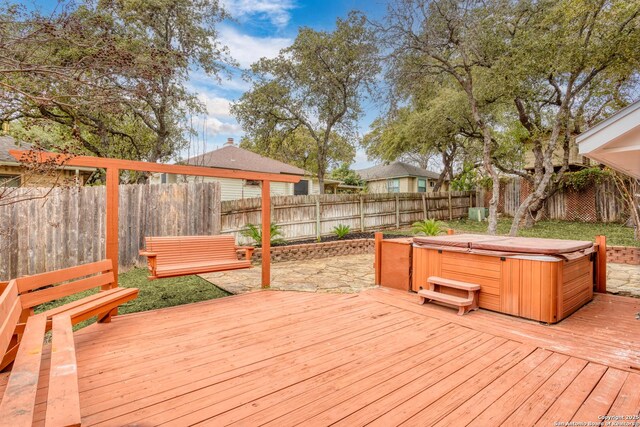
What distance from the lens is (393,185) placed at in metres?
23.9

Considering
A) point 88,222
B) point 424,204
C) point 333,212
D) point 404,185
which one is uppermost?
point 404,185

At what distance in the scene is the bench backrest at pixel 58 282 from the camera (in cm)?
249

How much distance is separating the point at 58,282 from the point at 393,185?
22.6m

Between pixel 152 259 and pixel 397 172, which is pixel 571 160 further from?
pixel 152 259

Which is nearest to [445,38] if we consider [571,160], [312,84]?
[312,84]

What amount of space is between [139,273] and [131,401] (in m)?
4.64

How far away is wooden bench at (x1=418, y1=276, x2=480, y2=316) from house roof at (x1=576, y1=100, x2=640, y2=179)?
204 cm

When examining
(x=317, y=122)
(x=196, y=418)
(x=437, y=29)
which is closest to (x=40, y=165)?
(x=196, y=418)

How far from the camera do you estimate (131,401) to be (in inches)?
79.9

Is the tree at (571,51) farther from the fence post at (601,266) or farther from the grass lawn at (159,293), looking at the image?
the grass lawn at (159,293)

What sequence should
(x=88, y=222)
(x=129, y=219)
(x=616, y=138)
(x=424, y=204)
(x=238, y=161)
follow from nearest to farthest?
Answer: (x=616, y=138)
(x=88, y=222)
(x=129, y=219)
(x=424, y=204)
(x=238, y=161)

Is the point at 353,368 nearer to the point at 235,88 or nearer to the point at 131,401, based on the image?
the point at 131,401

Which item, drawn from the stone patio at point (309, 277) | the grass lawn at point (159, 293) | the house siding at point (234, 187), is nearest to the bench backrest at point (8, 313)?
the grass lawn at point (159, 293)

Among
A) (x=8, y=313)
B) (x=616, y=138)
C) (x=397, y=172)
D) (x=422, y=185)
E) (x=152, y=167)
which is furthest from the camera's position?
(x=422, y=185)
